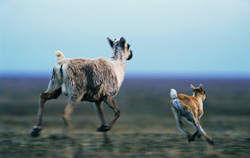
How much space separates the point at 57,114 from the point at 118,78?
792 inches

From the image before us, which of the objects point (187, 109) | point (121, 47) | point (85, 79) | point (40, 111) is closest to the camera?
point (187, 109)

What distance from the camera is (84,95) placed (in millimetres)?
8844

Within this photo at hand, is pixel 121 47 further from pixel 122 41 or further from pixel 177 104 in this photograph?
pixel 177 104

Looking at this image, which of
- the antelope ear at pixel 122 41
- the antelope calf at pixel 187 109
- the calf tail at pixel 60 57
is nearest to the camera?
the antelope calf at pixel 187 109

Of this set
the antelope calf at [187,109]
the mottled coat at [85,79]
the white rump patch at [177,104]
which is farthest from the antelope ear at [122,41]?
the white rump patch at [177,104]

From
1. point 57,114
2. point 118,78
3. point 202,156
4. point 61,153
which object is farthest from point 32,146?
point 57,114

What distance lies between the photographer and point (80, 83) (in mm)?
8609

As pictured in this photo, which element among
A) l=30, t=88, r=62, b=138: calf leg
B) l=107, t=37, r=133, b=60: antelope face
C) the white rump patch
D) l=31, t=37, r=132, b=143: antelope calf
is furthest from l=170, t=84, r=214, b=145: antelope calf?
l=30, t=88, r=62, b=138: calf leg

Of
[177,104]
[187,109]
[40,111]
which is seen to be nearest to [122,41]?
[177,104]

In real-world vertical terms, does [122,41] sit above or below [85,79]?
above

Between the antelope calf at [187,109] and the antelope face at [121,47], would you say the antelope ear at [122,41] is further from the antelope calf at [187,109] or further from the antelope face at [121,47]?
the antelope calf at [187,109]

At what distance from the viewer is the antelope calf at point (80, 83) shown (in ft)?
28.1

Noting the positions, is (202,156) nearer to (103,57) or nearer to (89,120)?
(103,57)

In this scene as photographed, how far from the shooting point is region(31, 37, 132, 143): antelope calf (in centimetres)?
857
